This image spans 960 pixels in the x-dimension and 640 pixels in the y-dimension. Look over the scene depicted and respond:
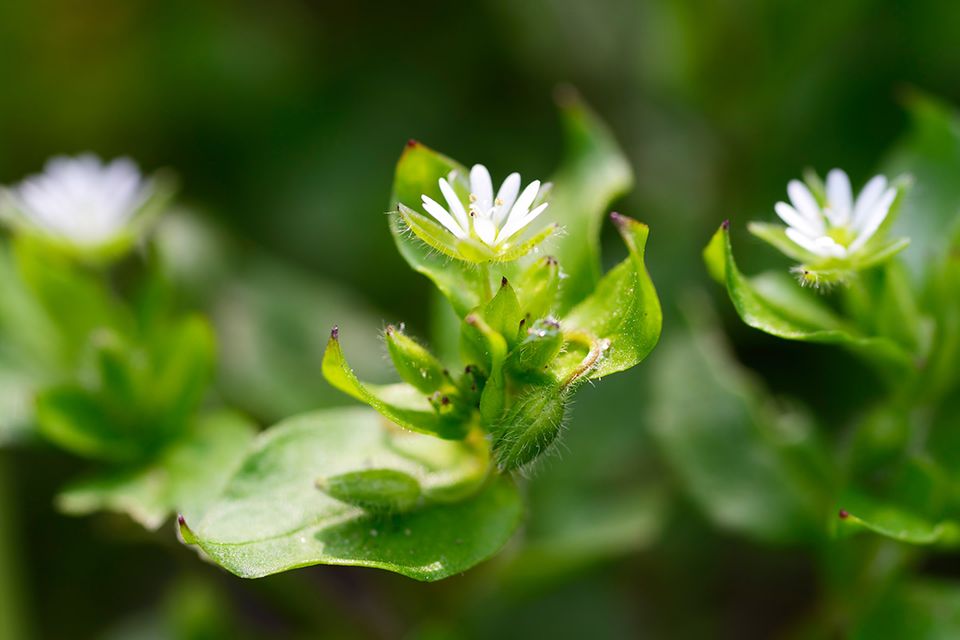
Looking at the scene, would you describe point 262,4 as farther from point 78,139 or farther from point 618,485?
point 618,485

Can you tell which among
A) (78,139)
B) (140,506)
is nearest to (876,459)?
(140,506)

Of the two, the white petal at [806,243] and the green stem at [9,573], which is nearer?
the white petal at [806,243]

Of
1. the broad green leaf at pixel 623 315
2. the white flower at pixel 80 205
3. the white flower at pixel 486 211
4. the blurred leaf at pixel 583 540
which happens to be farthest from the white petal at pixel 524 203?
the white flower at pixel 80 205

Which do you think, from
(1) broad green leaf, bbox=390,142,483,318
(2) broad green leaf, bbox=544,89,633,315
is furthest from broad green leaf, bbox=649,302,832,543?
(1) broad green leaf, bbox=390,142,483,318

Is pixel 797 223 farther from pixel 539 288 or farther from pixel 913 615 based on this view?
pixel 913 615

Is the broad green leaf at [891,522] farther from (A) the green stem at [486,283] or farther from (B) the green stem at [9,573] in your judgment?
(B) the green stem at [9,573]
